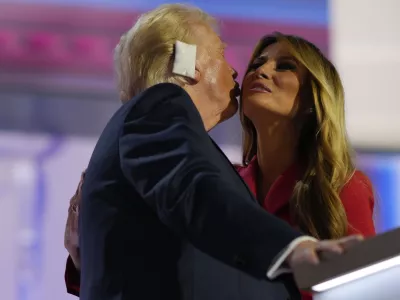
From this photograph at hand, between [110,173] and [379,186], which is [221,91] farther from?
[379,186]

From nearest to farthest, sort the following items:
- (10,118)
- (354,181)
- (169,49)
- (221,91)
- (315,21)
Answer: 1. (169,49)
2. (221,91)
3. (354,181)
4. (10,118)
5. (315,21)

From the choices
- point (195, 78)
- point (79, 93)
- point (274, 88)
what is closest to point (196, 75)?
point (195, 78)

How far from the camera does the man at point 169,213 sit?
801mm

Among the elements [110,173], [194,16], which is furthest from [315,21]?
[110,173]

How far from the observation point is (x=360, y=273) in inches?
27.3

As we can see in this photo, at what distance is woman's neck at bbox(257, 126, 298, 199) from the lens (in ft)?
5.10

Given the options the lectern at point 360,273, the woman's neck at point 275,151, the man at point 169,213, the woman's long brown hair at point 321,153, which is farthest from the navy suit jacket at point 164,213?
the woman's neck at point 275,151

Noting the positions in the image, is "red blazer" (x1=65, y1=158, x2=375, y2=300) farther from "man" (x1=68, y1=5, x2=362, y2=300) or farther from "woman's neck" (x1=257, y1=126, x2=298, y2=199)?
"man" (x1=68, y1=5, x2=362, y2=300)

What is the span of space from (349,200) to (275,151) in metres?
0.18

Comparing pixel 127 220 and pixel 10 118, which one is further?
pixel 10 118

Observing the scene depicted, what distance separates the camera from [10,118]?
72.6 inches

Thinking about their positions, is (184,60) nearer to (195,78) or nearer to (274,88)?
(195,78)

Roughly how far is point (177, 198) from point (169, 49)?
0.35 meters

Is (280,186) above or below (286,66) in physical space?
below
